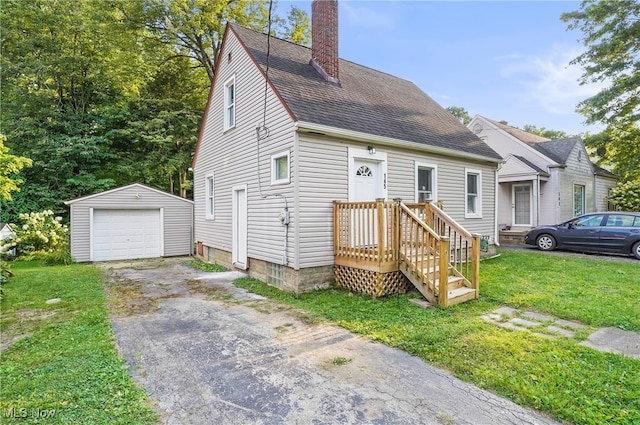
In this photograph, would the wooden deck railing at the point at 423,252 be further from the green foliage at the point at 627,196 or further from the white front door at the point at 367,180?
the green foliage at the point at 627,196

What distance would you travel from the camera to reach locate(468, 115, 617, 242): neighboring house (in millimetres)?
13883

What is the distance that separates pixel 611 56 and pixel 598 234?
31.8 feet

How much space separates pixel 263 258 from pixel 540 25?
11687 millimetres

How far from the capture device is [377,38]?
1106 cm

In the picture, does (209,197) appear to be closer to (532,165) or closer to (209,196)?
(209,196)

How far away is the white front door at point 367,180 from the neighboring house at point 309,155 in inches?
0.9

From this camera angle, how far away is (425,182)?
878 centimetres

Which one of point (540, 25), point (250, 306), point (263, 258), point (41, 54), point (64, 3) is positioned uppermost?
point (64, 3)

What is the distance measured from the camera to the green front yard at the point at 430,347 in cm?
265

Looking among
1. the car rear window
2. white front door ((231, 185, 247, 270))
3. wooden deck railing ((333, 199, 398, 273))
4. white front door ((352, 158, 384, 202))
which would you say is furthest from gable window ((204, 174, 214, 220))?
the car rear window

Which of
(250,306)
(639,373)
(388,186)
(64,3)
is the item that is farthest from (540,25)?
(64,3)

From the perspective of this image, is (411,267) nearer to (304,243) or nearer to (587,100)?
(304,243)

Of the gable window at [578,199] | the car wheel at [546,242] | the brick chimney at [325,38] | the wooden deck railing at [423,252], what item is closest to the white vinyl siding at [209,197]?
the brick chimney at [325,38]

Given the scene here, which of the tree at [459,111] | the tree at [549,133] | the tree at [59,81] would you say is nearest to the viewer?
the tree at [59,81]
